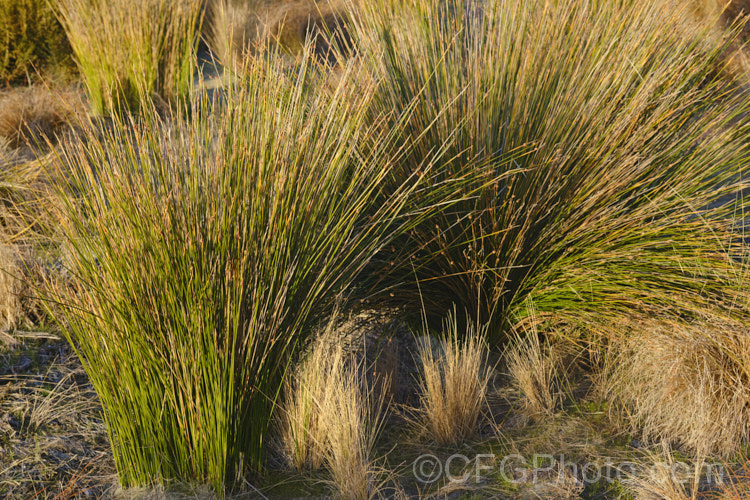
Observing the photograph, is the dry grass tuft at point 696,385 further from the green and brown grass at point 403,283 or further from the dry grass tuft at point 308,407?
the dry grass tuft at point 308,407

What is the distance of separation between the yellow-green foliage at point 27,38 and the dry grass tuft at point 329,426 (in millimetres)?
5005

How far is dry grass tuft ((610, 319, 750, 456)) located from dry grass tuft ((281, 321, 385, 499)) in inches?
38.8

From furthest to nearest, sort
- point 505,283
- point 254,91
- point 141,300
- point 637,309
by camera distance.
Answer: point 505,283 → point 637,309 → point 254,91 → point 141,300

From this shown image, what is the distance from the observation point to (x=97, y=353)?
1990 mm

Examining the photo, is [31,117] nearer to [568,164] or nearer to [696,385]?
[568,164]

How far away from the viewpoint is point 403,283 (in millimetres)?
2359

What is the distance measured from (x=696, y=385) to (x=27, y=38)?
609 centimetres

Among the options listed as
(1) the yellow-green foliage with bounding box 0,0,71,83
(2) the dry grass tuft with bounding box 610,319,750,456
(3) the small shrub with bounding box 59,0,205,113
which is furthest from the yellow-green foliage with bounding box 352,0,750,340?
(1) the yellow-green foliage with bounding box 0,0,71,83

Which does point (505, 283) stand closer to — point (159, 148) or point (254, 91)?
point (254, 91)

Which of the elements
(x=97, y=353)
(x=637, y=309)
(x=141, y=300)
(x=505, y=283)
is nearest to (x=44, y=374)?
(x=97, y=353)

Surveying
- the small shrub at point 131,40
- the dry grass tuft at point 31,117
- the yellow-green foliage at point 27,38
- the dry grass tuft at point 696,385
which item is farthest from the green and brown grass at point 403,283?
the yellow-green foliage at point 27,38

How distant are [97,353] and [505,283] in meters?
1.51

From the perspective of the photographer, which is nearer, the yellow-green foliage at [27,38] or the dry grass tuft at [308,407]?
the dry grass tuft at [308,407]

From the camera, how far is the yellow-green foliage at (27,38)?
5836mm
